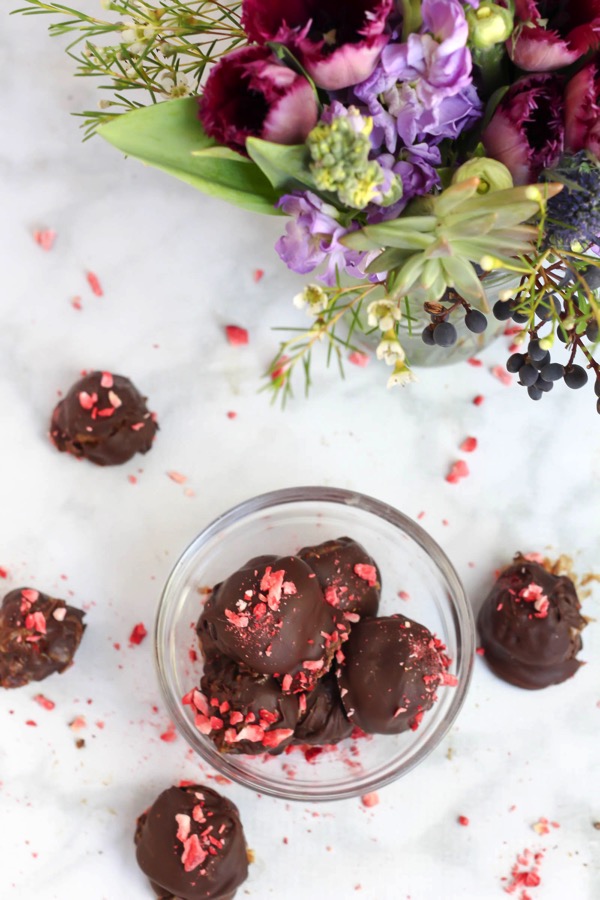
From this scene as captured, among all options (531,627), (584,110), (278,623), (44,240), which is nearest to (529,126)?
(584,110)

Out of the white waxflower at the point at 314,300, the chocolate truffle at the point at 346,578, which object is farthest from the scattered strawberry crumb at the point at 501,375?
the white waxflower at the point at 314,300

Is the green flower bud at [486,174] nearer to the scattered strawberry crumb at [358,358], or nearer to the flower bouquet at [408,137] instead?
the flower bouquet at [408,137]

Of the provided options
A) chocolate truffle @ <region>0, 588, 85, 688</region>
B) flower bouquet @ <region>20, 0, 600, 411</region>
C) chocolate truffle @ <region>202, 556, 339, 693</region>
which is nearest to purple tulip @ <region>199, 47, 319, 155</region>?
flower bouquet @ <region>20, 0, 600, 411</region>

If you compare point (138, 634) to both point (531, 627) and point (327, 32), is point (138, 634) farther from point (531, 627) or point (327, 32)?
point (327, 32)

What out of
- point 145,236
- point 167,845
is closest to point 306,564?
point 167,845

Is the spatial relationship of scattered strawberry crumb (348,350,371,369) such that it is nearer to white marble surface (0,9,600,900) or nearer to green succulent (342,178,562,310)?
white marble surface (0,9,600,900)
